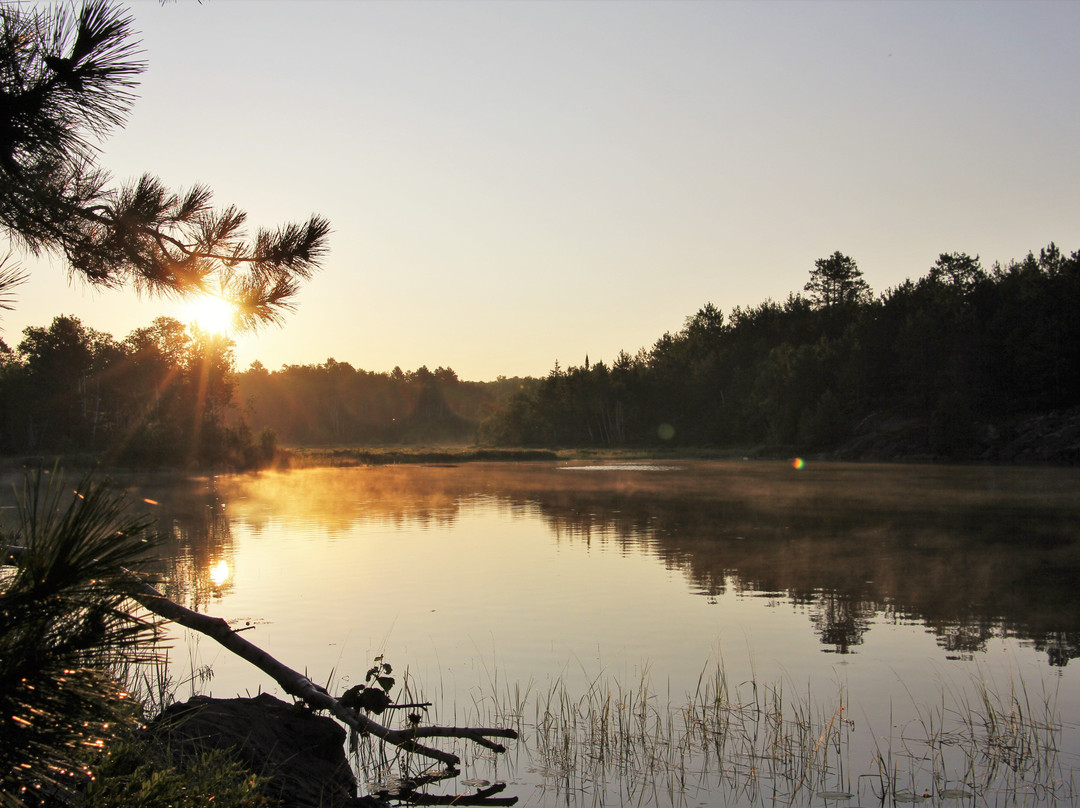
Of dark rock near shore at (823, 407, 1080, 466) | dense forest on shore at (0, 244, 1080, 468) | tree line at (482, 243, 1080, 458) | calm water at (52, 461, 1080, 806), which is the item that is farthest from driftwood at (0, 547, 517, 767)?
tree line at (482, 243, 1080, 458)

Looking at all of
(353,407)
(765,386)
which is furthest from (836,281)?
(353,407)

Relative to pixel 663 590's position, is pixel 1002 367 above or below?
above

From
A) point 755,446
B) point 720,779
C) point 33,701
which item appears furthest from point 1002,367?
point 33,701

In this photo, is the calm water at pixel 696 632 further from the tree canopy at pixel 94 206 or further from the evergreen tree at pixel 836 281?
the evergreen tree at pixel 836 281

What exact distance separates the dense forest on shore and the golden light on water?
11985 mm

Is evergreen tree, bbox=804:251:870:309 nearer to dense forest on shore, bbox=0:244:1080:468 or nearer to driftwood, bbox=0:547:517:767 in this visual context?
dense forest on shore, bbox=0:244:1080:468

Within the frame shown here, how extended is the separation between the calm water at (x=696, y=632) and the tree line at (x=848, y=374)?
154 ft

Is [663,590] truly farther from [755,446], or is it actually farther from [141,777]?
[755,446]

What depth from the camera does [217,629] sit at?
15.3 feet

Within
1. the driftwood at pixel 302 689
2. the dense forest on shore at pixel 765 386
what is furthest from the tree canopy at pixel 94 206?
the dense forest on shore at pixel 765 386

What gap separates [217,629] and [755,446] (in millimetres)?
89184

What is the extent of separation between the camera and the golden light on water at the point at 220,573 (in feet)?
48.0

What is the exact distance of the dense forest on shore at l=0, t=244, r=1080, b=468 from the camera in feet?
190

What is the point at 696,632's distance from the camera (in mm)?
11023
